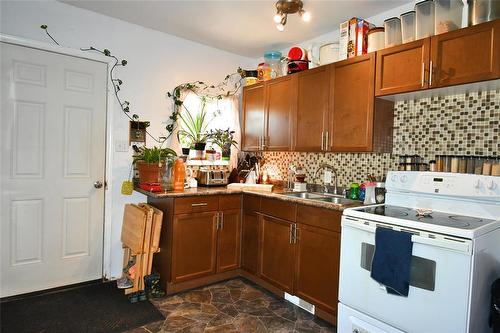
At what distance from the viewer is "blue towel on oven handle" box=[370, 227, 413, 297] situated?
64.1 inches

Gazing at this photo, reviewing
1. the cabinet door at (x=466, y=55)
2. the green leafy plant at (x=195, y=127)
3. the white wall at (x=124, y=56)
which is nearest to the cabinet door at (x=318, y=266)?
the cabinet door at (x=466, y=55)

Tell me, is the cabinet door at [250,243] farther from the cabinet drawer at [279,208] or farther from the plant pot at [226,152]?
the plant pot at [226,152]

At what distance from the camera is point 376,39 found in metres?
2.40

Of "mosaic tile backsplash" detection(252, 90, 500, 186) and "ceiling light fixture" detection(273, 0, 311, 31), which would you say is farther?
"ceiling light fixture" detection(273, 0, 311, 31)

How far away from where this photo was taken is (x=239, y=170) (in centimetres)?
369

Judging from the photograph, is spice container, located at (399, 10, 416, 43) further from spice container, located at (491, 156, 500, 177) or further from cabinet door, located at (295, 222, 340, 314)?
cabinet door, located at (295, 222, 340, 314)

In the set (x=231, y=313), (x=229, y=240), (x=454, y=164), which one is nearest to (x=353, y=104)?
(x=454, y=164)

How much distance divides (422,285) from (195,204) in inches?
73.6

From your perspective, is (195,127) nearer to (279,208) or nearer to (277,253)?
(279,208)

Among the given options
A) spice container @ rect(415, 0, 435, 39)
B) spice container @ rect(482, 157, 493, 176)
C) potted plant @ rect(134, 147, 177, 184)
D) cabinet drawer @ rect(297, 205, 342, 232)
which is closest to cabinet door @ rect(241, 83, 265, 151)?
potted plant @ rect(134, 147, 177, 184)

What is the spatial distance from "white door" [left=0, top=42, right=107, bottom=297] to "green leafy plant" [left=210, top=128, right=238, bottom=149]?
119cm

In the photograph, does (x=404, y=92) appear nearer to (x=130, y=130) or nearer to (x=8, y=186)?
(x=130, y=130)

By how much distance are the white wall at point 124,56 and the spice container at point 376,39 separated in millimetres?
1880

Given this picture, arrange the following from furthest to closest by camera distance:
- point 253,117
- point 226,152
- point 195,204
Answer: point 226,152 → point 253,117 → point 195,204
